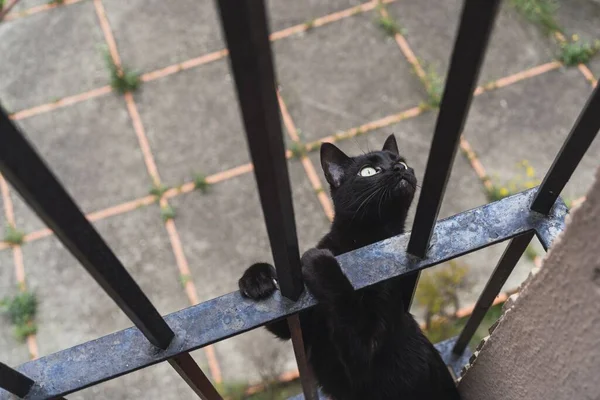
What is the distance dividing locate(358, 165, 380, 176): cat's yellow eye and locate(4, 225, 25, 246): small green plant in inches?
60.9

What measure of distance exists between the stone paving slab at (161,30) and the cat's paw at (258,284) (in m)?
2.13

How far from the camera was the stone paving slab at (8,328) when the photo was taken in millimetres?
2234

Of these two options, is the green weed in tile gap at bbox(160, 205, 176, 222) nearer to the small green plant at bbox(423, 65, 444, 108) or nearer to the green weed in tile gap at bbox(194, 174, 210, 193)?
the green weed in tile gap at bbox(194, 174, 210, 193)

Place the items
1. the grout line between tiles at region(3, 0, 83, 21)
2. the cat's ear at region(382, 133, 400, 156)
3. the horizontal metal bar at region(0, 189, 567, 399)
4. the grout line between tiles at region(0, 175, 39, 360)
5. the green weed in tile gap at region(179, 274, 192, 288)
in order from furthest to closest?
the grout line between tiles at region(3, 0, 83, 21)
the green weed in tile gap at region(179, 274, 192, 288)
the grout line between tiles at region(0, 175, 39, 360)
the cat's ear at region(382, 133, 400, 156)
the horizontal metal bar at region(0, 189, 567, 399)

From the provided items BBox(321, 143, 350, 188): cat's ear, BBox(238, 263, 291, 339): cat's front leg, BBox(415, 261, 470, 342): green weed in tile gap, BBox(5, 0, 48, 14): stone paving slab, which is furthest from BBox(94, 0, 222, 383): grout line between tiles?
BBox(238, 263, 291, 339): cat's front leg

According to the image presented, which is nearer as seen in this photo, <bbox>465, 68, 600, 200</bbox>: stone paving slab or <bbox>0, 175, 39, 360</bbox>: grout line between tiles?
<bbox>0, 175, 39, 360</bbox>: grout line between tiles

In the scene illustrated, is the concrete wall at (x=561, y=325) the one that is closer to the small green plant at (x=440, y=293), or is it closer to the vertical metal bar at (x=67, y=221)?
the vertical metal bar at (x=67, y=221)

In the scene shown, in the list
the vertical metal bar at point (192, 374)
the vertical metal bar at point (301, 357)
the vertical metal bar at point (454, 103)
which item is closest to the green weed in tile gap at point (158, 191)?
the vertical metal bar at point (301, 357)

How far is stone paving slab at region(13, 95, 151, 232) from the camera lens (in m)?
2.58

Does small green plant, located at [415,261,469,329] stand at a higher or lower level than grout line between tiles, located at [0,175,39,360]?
lower

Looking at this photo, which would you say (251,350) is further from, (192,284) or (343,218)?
(343,218)

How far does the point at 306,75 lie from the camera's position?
2840 millimetres

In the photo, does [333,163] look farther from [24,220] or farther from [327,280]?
[24,220]

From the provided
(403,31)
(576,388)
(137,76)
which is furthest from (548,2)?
(576,388)
